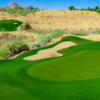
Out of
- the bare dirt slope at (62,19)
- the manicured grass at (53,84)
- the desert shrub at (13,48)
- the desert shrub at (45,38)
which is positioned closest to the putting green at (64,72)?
the manicured grass at (53,84)

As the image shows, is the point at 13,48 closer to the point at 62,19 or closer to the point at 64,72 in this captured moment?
the point at 64,72

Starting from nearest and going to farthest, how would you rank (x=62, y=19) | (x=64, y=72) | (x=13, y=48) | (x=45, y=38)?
(x=64, y=72), (x=13, y=48), (x=45, y=38), (x=62, y=19)

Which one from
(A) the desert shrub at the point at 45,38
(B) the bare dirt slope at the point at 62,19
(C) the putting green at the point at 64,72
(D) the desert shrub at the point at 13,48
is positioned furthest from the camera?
(B) the bare dirt slope at the point at 62,19

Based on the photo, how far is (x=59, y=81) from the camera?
6332 mm

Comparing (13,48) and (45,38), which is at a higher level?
(45,38)

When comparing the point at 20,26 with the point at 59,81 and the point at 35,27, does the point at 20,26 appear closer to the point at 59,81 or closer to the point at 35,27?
the point at 35,27

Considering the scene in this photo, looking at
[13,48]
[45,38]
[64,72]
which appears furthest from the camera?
[45,38]

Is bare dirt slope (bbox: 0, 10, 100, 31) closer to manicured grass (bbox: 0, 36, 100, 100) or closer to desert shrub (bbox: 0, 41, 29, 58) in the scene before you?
desert shrub (bbox: 0, 41, 29, 58)

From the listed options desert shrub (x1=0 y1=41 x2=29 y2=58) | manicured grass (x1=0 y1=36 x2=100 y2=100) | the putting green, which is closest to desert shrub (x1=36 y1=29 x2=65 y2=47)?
desert shrub (x1=0 y1=41 x2=29 y2=58)

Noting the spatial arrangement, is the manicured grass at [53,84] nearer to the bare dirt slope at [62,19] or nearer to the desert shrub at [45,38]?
the desert shrub at [45,38]

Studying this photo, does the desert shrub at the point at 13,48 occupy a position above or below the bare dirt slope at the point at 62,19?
below

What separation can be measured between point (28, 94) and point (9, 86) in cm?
97

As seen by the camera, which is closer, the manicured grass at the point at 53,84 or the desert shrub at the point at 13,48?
the manicured grass at the point at 53,84

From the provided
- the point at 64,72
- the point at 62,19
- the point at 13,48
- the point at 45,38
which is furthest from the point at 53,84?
the point at 62,19
